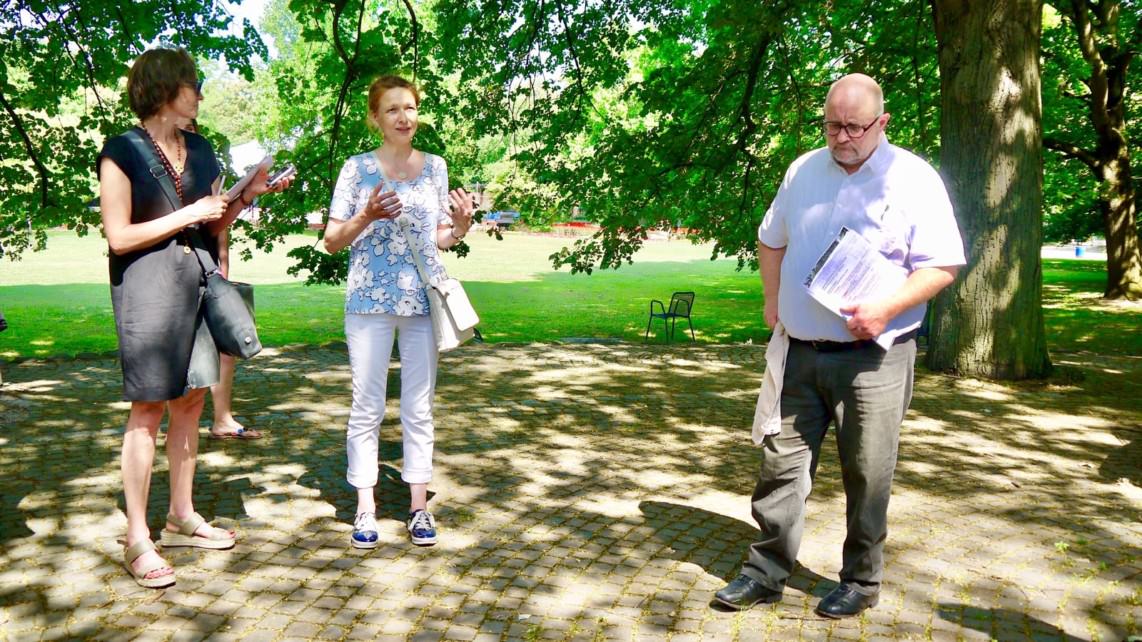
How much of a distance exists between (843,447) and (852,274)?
2.43ft

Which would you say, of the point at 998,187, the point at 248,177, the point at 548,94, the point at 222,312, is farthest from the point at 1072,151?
the point at 222,312

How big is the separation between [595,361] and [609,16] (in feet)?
19.0

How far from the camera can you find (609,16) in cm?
1437

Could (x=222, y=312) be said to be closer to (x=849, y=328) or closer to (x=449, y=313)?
(x=449, y=313)

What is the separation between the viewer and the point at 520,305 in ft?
78.4

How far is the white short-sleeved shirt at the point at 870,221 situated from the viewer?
368cm

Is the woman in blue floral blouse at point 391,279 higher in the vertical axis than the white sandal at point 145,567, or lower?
higher

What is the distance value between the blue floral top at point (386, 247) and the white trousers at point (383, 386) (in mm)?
78

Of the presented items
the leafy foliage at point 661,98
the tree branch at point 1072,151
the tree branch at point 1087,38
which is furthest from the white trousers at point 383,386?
the tree branch at point 1072,151

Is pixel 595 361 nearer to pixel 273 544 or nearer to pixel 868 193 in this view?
pixel 273 544

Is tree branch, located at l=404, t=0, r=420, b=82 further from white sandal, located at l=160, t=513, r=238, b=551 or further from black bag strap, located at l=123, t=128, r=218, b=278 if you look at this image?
white sandal, located at l=160, t=513, r=238, b=551

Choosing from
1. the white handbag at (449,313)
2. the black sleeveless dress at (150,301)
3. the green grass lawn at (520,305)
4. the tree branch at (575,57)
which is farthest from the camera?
the green grass lawn at (520,305)

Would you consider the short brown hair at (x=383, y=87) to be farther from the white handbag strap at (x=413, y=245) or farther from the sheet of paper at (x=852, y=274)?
the sheet of paper at (x=852, y=274)

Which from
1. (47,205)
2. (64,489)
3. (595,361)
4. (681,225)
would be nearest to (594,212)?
(681,225)
